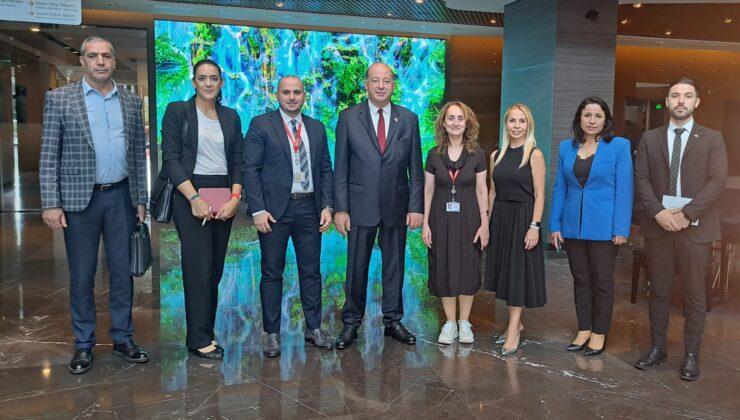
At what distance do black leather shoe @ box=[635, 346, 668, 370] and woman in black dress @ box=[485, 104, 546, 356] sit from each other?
25.0 inches

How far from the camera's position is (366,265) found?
3738 millimetres

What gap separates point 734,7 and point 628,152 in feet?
19.6

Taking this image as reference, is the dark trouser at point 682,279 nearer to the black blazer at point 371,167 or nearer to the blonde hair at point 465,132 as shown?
the blonde hair at point 465,132

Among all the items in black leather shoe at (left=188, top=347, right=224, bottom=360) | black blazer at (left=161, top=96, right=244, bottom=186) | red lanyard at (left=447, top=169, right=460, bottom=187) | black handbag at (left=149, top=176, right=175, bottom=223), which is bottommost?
black leather shoe at (left=188, top=347, right=224, bottom=360)

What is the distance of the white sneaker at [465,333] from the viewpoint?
3846 mm

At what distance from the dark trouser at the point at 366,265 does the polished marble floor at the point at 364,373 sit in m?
0.27

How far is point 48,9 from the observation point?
21.4 ft

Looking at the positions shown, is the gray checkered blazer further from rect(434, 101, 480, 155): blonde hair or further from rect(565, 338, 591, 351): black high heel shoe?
rect(565, 338, 591, 351): black high heel shoe

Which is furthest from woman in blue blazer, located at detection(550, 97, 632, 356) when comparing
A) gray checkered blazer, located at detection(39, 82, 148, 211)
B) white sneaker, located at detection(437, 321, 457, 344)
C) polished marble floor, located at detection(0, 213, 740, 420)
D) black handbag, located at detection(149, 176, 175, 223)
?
gray checkered blazer, located at detection(39, 82, 148, 211)

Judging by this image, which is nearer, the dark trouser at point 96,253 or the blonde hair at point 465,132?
the dark trouser at point 96,253

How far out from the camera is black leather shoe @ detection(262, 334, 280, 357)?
3535 mm

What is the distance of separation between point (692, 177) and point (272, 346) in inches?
101

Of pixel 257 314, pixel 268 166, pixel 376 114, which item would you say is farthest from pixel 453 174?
pixel 257 314

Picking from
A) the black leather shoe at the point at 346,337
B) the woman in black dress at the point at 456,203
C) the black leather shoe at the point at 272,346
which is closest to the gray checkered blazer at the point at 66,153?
the black leather shoe at the point at 272,346
